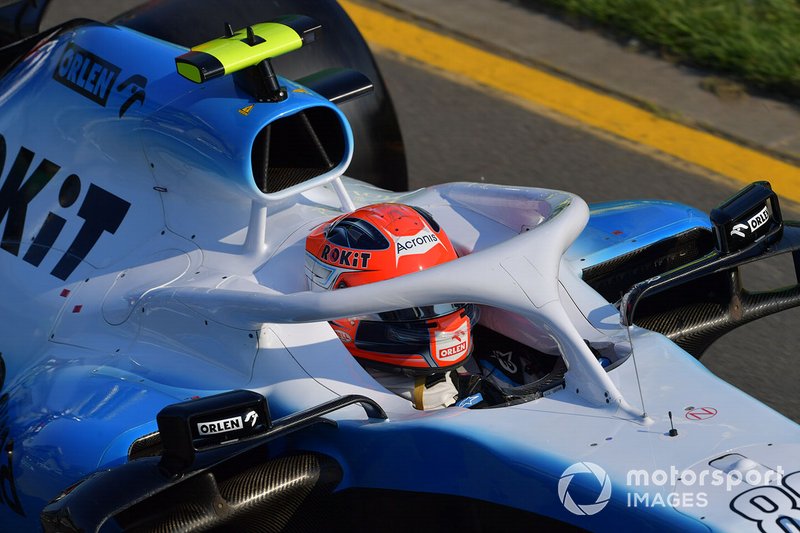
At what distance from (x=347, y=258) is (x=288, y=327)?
23cm

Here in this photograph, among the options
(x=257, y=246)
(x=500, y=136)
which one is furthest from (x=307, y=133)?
(x=500, y=136)

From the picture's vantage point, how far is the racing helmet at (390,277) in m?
3.12

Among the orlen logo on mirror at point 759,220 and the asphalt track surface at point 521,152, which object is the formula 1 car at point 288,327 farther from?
the asphalt track surface at point 521,152

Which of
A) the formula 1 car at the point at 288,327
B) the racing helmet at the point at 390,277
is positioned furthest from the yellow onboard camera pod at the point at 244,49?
the racing helmet at the point at 390,277

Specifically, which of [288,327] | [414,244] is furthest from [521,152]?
[288,327]

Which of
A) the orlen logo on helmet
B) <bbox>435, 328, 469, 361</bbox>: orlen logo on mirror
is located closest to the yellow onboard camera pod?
the orlen logo on helmet

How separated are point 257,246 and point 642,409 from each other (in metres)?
1.12

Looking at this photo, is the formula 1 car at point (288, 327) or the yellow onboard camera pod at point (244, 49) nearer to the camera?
the formula 1 car at point (288, 327)

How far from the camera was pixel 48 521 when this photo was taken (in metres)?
2.97

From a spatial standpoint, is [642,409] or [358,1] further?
[358,1]

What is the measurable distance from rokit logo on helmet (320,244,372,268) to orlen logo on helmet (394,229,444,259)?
0.25 ft

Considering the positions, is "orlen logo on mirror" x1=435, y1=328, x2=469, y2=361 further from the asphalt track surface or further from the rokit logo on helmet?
the asphalt track surface

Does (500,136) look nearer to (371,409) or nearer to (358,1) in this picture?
(358,1)

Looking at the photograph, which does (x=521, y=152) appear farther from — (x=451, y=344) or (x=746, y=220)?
(x=451, y=344)
